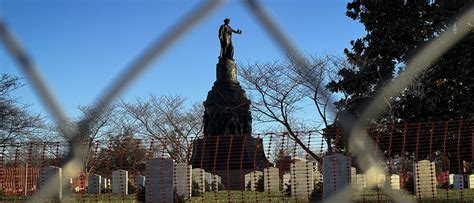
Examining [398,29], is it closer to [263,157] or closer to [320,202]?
[263,157]

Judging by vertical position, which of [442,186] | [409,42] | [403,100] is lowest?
[442,186]

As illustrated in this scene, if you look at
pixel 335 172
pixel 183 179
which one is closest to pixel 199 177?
pixel 183 179

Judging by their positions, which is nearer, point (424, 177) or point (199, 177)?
point (424, 177)

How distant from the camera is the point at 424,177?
1652cm

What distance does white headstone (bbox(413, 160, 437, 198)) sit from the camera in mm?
Result: 15809

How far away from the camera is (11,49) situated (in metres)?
2.20

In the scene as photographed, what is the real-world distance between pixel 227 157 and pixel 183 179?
291 centimetres

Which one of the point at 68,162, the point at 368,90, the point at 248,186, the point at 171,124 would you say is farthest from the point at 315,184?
the point at 171,124

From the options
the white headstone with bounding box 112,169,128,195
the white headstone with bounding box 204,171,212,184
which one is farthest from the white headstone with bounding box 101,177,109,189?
the white headstone with bounding box 204,171,212,184

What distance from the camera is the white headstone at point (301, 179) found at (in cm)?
1538

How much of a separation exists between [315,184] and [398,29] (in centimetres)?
817

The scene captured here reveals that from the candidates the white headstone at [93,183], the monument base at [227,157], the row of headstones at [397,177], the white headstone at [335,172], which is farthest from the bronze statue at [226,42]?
the white headstone at [335,172]

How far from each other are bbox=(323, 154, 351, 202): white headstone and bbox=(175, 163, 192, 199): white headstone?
4051mm

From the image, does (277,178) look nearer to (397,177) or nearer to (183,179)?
(397,177)
